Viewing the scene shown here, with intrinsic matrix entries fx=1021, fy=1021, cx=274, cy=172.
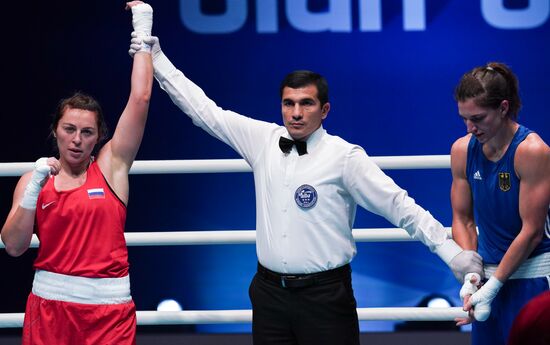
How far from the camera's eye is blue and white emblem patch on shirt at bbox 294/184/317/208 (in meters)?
3.15

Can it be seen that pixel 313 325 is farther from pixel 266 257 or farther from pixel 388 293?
pixel 388 293

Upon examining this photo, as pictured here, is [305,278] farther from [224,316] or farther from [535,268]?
[224,316]

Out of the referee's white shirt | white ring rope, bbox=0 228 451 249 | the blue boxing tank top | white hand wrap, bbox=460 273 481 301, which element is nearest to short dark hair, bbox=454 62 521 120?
the blue boxing tank top

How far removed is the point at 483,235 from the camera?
3.19 meters

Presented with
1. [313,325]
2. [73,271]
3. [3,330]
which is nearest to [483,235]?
[313,325]

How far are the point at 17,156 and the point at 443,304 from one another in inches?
96.3

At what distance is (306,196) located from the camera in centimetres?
315

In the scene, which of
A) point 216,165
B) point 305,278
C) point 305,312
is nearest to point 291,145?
point 305,278

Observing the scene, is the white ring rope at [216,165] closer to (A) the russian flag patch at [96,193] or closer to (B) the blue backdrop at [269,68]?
(A) the russian flag patch at [96,193]

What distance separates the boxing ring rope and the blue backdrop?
5.32ft

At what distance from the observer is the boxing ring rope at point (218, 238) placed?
390 cm

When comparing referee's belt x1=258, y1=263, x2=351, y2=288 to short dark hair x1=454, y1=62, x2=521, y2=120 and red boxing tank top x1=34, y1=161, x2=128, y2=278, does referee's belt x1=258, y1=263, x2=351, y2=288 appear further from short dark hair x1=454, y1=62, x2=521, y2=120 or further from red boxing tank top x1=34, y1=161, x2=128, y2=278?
short dark hair x1=454, y1=62, x2=521, y2=120

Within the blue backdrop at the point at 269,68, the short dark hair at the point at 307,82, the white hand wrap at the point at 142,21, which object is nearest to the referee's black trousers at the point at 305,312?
the short dark hair at the point at 307,82

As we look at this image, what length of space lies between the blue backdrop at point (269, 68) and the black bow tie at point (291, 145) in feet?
7.68
